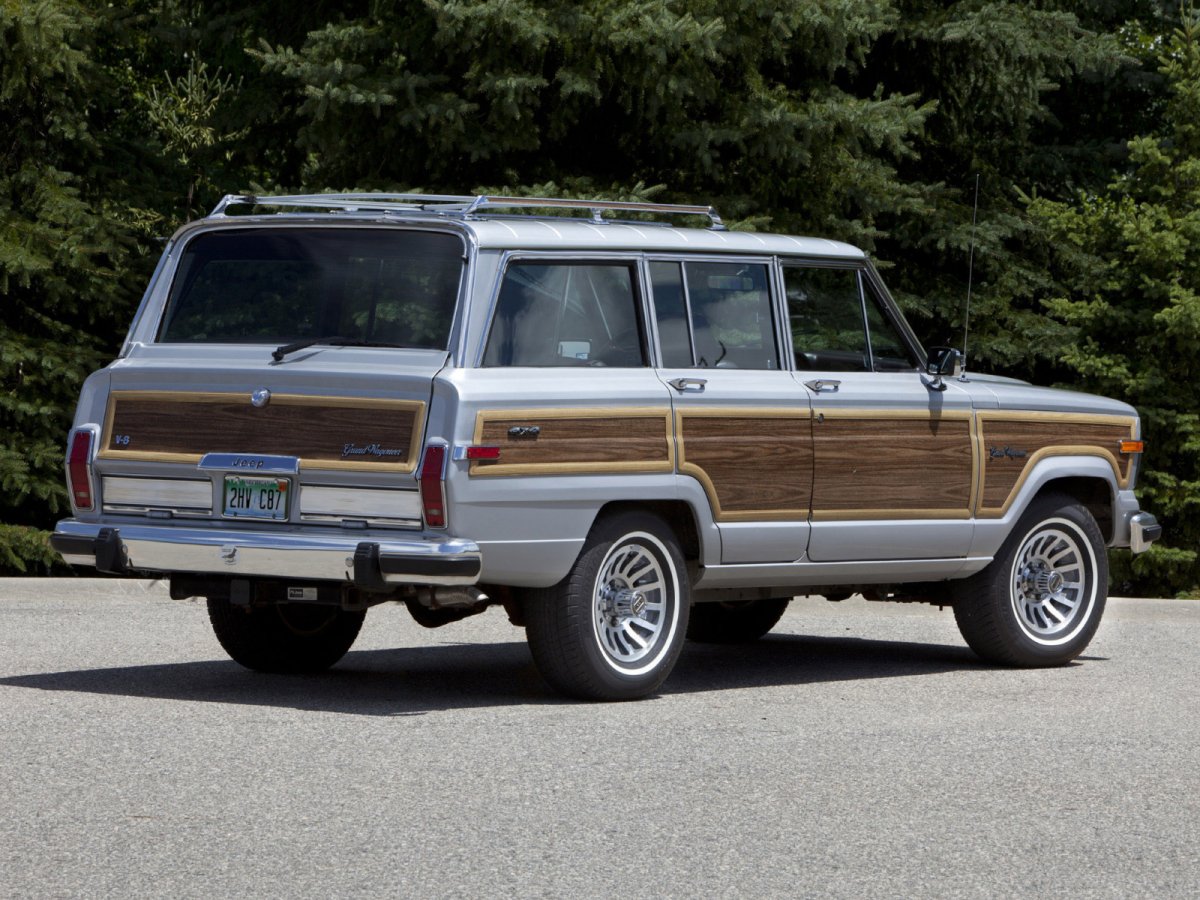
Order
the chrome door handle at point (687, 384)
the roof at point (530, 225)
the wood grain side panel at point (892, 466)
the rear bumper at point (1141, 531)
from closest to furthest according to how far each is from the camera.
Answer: the roof at point (530, 225), the chrome door handle at point (687, 384), the wood grain side panel at point (892, 466), the rear bumper at point (1141, 531)

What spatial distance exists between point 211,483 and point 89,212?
39.1ft

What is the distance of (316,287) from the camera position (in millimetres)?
9078

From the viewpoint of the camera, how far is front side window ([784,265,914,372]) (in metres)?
10.0

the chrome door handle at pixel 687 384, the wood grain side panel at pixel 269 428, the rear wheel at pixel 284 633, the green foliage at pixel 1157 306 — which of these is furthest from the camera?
the green foliage at pixel 1157 306

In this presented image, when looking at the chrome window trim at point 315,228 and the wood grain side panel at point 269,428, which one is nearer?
the wood grain side panel at point 269,428

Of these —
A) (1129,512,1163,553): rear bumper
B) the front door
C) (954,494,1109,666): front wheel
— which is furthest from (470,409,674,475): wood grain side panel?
(1129,512,1163,553): rear bumper

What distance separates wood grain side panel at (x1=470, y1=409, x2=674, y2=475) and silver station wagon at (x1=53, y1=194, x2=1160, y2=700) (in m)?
0.01

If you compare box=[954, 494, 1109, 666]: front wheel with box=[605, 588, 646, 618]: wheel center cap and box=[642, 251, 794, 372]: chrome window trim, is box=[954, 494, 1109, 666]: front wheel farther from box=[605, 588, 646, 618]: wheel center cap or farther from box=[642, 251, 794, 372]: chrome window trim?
box=[605, 588, 646, 618]: wheel center cap

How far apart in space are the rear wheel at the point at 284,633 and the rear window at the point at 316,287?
144 centimetres

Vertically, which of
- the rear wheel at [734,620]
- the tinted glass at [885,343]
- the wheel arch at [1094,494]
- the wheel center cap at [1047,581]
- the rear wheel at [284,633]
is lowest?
the rear wheel at [734,620]

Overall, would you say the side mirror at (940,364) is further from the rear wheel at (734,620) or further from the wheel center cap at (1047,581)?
the rear wheel at (734,620)

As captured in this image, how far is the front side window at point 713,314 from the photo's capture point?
31.1ft

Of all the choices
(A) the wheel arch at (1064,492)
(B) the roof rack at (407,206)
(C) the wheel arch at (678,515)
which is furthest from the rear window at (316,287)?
(A) the wheel arch at (1064,492)

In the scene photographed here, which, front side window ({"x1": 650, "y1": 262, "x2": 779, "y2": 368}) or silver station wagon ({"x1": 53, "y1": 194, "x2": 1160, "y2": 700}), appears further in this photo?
front side window ({"x1": 650, "y1": 262, "x2": 779, "y2": 368})
